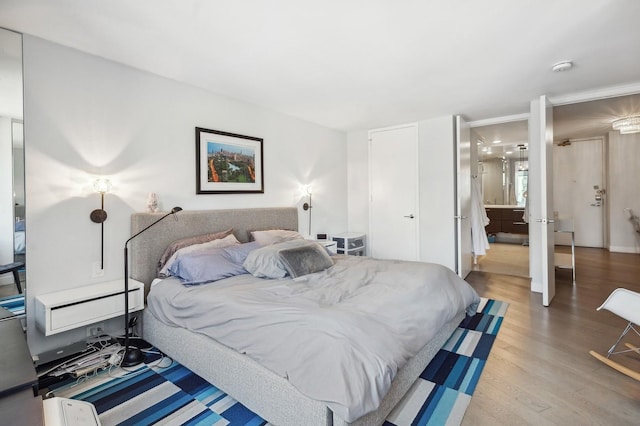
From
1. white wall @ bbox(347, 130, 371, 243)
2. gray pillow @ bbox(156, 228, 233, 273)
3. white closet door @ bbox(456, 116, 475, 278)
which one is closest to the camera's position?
gray pillow @ bbox(156, 228, 233, 273)

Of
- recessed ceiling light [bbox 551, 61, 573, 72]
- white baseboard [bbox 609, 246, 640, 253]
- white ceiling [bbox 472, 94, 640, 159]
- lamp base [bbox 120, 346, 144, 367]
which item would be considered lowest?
lamp base [bbox 120, 346, 144, 367]

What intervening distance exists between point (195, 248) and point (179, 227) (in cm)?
37

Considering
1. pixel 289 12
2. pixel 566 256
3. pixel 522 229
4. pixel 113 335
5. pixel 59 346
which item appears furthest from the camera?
pixel 522 229

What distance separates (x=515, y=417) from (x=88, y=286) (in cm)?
314

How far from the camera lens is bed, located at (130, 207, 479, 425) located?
1515 mm

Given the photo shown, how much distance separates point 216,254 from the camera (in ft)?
9.07

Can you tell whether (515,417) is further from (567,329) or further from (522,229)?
(522,229)

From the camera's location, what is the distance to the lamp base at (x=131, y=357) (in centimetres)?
241

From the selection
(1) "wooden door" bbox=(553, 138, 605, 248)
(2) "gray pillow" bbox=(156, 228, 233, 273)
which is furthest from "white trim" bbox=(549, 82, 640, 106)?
(2) "gray pillow" bbox=(156, 228, 233, 273)

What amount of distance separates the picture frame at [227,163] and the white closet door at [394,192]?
2.10 meters

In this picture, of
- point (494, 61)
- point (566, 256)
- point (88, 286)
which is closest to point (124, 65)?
point (88, 286)

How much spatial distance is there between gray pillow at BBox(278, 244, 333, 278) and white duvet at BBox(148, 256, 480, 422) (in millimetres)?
76

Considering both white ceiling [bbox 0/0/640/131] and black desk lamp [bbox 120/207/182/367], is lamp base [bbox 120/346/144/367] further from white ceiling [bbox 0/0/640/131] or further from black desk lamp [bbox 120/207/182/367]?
white ceiling [bbox 0/0/640/131]

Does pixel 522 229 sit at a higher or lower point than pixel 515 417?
higher
